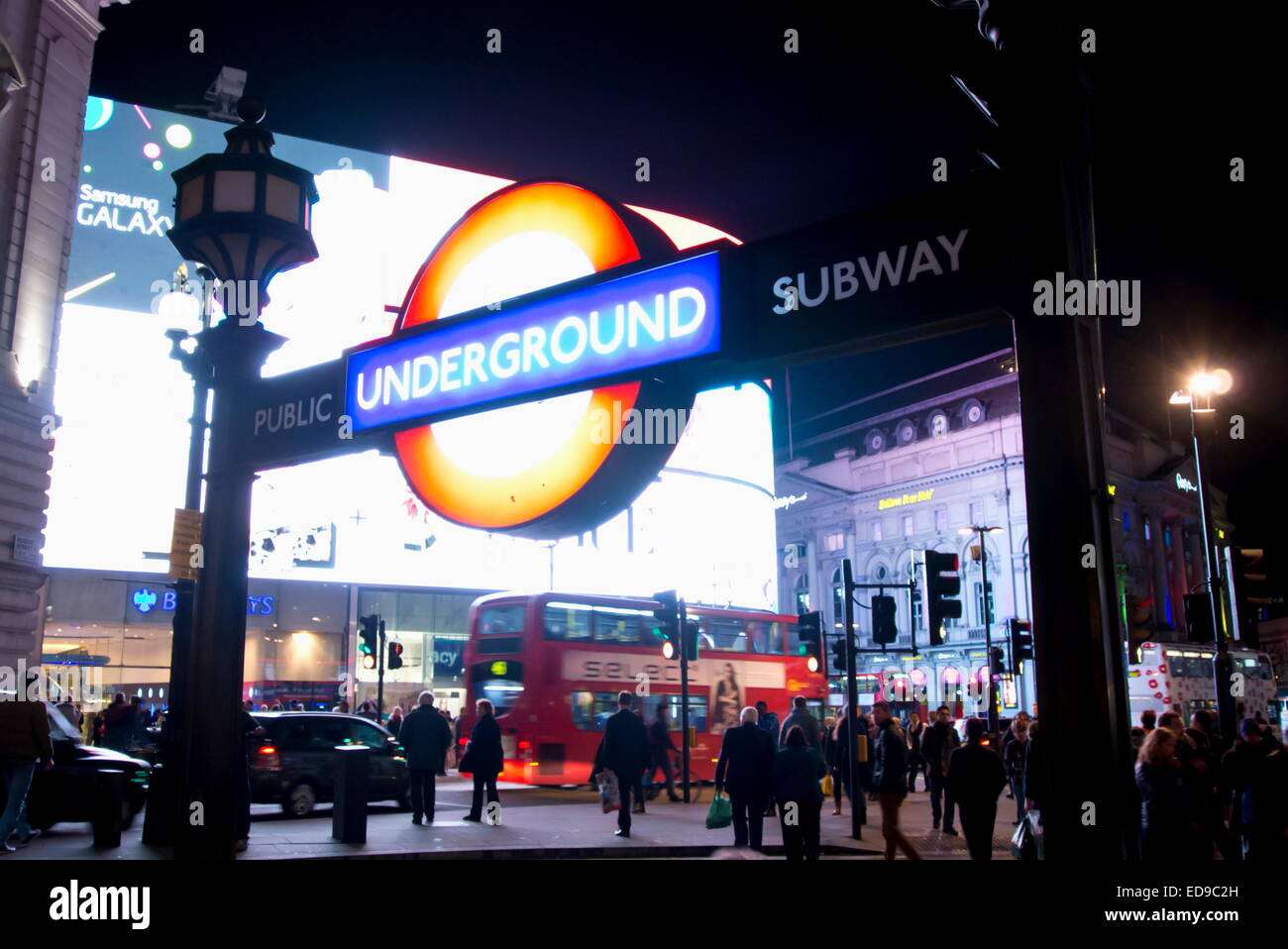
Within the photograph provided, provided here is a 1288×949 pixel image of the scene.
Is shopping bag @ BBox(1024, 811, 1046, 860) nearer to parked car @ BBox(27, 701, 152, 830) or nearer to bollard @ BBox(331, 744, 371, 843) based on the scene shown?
bollard @ BBox(331, 744, 371, 843)

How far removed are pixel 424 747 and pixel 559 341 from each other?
12163 millimetres

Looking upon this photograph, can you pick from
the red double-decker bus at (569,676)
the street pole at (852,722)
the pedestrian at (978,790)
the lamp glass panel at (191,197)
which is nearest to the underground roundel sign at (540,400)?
the lamp glass panel at (191,197)

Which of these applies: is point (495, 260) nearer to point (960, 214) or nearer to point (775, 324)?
point (775, 324)

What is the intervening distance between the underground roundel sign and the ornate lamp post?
5.55 feet

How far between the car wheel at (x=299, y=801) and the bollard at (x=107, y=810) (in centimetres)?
464

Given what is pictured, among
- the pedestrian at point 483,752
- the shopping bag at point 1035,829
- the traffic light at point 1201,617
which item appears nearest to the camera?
the shopping bag at point 1035,829

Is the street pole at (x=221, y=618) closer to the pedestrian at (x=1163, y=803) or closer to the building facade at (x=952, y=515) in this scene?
the pedestrian at (x=1163, y=803)

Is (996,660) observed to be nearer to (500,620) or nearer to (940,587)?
(500,620)

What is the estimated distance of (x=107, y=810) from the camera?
11.2m

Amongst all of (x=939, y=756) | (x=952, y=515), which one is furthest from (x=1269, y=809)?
(x=952, y=515)

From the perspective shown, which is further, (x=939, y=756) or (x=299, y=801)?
(x=939, y=756)

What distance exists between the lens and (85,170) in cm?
3125

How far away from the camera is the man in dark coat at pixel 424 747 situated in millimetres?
14469
